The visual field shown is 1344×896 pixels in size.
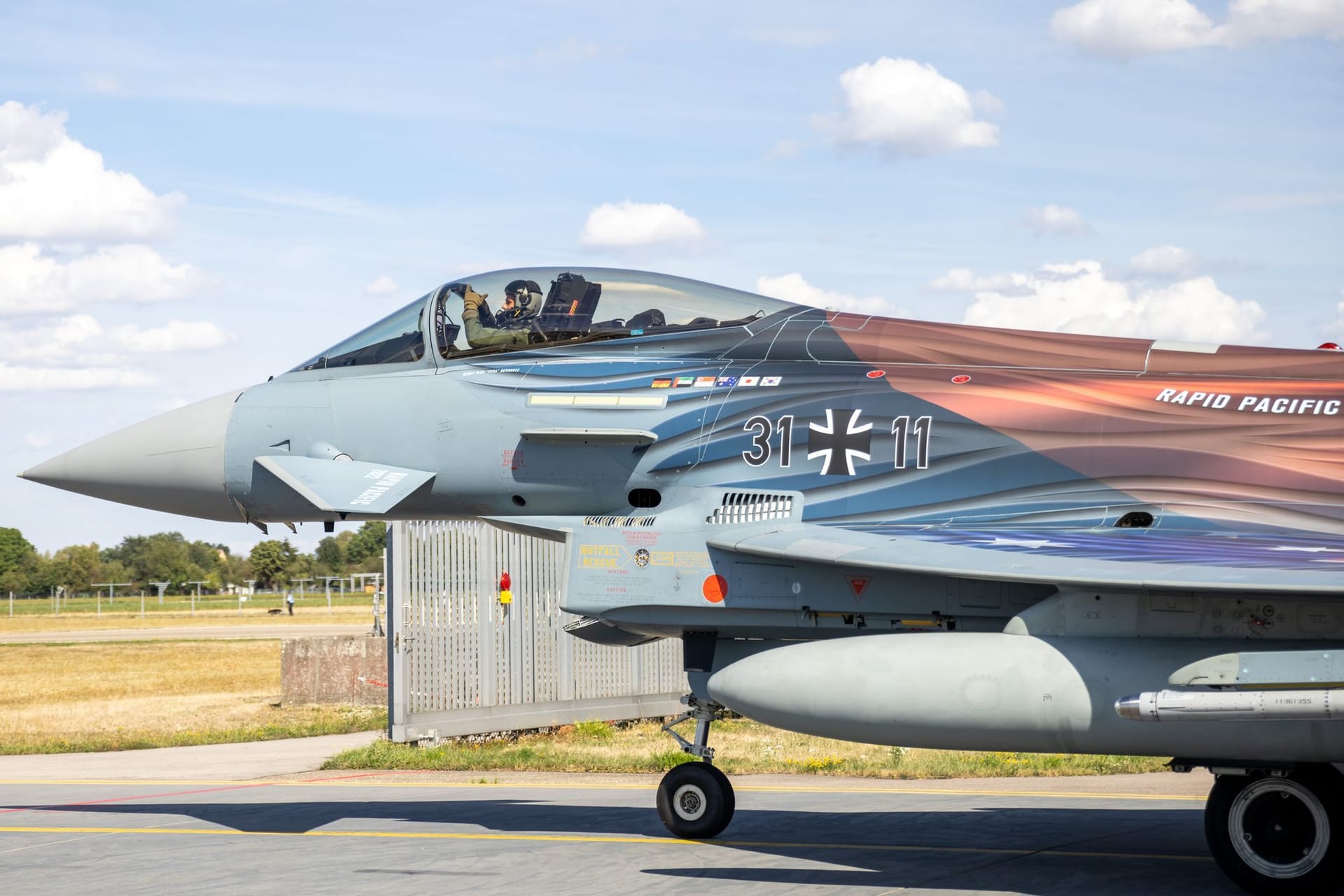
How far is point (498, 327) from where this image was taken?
10.7 m

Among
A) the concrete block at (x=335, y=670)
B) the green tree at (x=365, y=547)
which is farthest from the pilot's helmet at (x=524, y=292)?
the green tree at (x=365, y=547)

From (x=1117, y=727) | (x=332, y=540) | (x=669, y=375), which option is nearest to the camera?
(x=1117, y=727)

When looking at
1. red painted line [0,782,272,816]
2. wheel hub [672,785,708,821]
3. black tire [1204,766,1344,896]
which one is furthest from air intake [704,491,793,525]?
red painted line [0,782,272,816]

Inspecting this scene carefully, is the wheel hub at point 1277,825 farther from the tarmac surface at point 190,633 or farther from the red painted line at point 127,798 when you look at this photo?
the tarmac surface at point 190,633

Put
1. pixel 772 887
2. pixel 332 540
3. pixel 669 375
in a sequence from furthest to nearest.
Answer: pixel 332 540, pixel 669 375, pixel 772 887

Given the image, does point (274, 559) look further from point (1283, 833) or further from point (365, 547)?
point (1283, 833)

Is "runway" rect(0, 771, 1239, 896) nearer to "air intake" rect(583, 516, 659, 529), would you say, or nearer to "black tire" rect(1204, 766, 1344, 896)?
"black tire" rect(1204, 766, 1344, 896)

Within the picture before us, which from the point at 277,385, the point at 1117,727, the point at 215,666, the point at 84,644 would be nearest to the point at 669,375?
the point at 277,385

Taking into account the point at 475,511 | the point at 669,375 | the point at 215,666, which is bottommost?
the point at 215,666

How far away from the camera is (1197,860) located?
30.1ft

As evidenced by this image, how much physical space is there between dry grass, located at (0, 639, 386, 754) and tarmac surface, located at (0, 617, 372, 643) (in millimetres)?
6839

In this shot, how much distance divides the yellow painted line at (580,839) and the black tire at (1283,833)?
122cm

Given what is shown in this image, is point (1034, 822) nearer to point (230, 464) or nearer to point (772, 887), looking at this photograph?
point (772, 887)

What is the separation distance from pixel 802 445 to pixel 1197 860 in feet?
12.5
